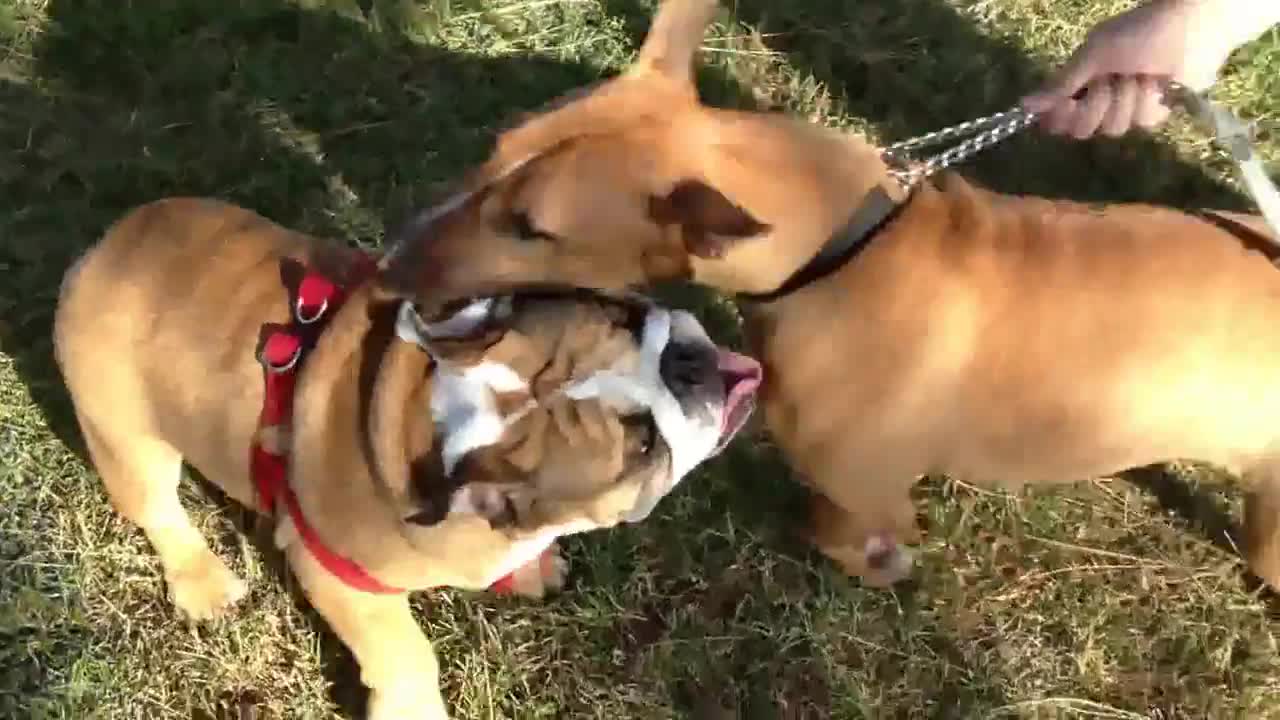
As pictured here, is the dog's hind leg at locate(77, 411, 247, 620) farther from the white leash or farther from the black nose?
the white leash

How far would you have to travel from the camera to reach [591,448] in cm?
279

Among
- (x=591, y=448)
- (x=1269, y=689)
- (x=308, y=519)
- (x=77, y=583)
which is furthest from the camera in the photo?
(x=77, y=583)

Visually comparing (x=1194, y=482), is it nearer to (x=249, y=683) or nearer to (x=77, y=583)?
(x=249, y=683)

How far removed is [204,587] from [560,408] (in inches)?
71.1

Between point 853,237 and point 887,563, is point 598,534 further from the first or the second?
point 853,237

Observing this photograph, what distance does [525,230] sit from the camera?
2.93 metres

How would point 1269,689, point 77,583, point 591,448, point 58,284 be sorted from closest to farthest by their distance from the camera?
point 591,448
point 1269,689
point 77,583
point 58,284

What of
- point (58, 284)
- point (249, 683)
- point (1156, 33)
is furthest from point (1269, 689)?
point (58, 284)

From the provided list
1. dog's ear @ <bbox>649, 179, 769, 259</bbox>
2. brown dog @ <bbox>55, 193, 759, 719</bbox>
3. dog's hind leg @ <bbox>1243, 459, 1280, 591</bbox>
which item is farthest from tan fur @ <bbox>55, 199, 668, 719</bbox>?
dog's hind leg @ <bbox>1243, 459, 1280, 591</bbox>

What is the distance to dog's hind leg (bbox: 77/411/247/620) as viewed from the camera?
3389 millimetres

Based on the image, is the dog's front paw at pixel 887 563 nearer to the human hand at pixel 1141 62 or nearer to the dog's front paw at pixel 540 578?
the dog's front paw at pixel 540 578

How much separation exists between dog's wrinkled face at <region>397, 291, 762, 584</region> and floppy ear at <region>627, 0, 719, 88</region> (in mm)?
575

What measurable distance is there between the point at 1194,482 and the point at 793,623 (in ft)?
4.35

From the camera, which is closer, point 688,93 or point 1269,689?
point 688,93
